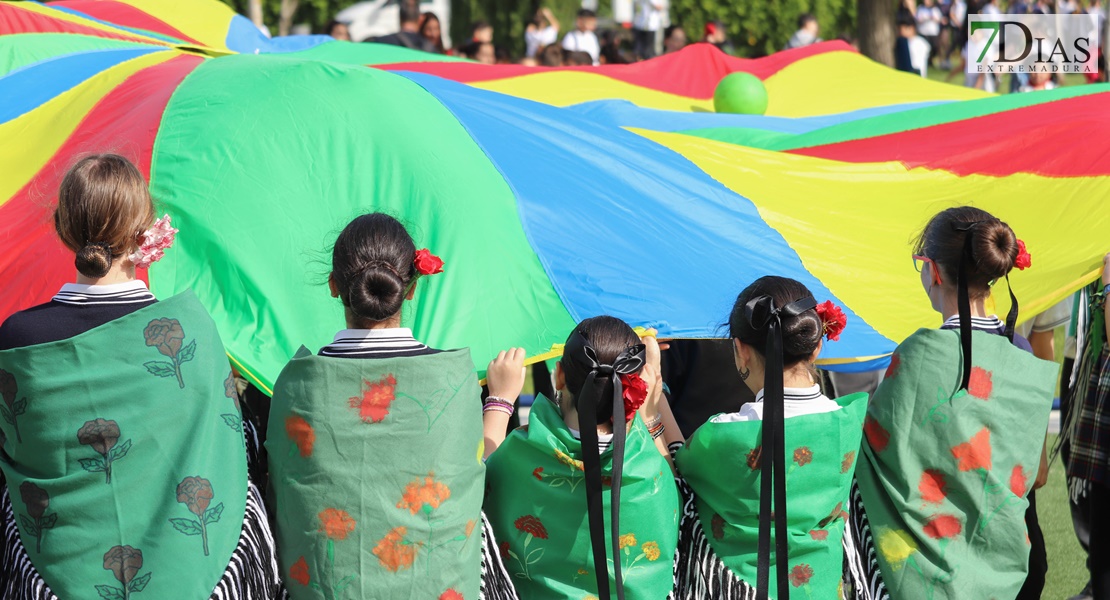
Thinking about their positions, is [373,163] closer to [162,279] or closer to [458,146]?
[458,146]

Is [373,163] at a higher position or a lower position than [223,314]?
higher

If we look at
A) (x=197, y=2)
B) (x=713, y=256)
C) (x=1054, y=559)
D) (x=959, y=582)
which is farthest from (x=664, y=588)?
(x=197, y=2)

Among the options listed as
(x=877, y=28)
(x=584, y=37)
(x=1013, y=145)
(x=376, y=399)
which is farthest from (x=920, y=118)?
(x=877, y=28)

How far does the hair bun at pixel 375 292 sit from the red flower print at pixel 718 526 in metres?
0.69

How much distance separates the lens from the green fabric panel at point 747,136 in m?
4.03

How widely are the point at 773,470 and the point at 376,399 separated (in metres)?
0.67

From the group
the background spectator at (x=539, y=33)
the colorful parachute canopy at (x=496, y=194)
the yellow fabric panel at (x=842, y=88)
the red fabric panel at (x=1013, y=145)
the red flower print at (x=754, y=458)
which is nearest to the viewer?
the red flower print at (x=754, y=458)

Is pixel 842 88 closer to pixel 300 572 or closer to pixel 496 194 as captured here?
pixel 496 194

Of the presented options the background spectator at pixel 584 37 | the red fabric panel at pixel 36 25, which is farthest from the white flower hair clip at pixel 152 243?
the background spectator at pixel 584 37

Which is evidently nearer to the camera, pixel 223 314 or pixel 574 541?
pixel 574 541

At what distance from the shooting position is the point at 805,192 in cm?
328

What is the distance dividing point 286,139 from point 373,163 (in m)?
0.21

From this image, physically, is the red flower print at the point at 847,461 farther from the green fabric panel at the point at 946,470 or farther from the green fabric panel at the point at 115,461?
the green fabric panel at the point at 115,461

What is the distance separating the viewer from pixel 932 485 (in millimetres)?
2201
